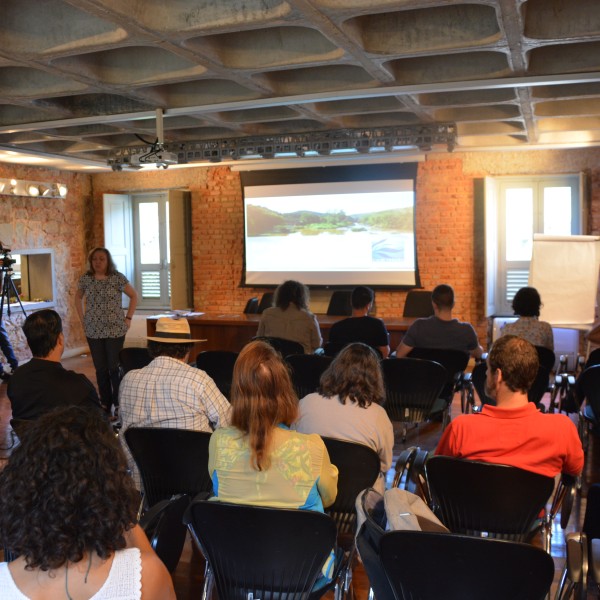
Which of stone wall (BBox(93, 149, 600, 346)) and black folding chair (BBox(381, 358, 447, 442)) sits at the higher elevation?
stone wall (BBox(93, 149, 600, 346))

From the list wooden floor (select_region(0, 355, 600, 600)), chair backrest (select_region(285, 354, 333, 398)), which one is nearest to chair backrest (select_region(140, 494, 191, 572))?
wooden floor (select_region(0, 355, 600, 600))

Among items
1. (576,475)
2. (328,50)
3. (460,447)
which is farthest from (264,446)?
(328,50)

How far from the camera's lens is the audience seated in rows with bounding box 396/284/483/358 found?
559 centimetres

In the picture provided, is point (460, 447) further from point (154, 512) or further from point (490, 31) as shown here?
point (490, 31)

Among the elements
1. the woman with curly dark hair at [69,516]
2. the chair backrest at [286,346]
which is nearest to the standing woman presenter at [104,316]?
the chair backrest at [286,346]

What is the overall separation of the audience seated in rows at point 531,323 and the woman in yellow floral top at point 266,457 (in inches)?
134

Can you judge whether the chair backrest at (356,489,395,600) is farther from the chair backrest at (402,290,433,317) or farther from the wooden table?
the chair backrest at (402,290,433,317)

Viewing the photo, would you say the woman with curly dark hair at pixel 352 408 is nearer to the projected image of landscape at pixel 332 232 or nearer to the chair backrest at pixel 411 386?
the chair backrest at pixel 411 386

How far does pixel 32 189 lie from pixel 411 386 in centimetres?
714

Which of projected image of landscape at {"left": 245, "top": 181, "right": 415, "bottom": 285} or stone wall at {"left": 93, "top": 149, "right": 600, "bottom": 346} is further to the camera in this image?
projected image of landscape at {"left": 245, "top": 181, "right": 415, "bottom": 285}

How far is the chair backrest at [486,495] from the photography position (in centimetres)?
264

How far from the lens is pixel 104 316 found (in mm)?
6586

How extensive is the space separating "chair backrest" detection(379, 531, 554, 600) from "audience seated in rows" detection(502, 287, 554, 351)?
12.7 feet

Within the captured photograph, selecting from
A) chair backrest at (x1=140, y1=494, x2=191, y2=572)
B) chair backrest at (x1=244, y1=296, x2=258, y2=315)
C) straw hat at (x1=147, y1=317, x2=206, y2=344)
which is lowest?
chair backrest at (x1=140, y1=494, x2=191, y2=572)
